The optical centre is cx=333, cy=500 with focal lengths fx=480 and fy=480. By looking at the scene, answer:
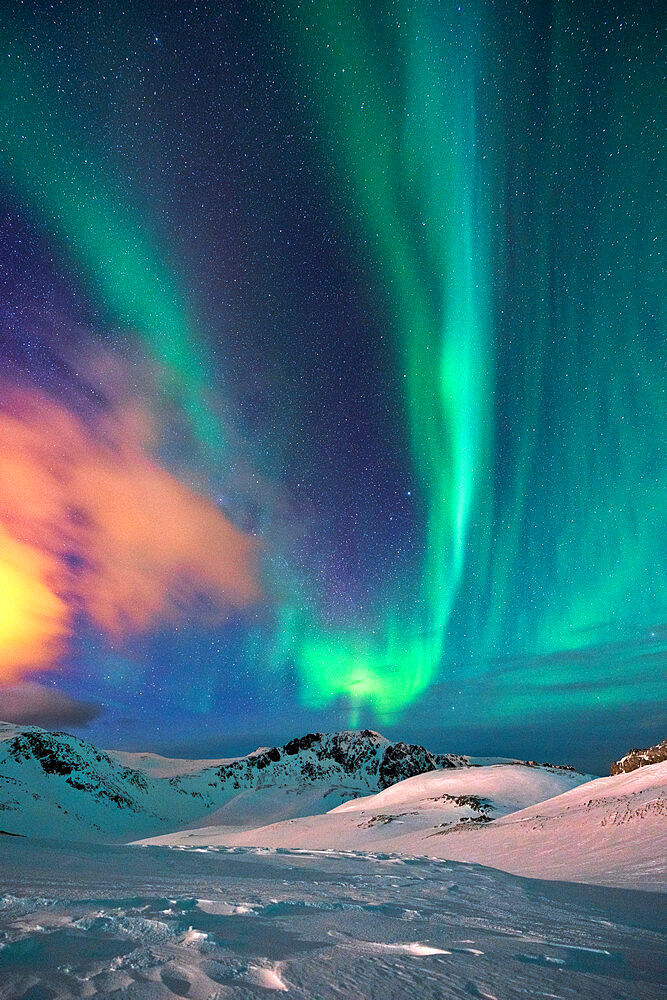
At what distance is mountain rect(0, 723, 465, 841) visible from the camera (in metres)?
93.6

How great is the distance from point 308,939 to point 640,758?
1253 inches

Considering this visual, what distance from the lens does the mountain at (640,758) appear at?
2530 cm

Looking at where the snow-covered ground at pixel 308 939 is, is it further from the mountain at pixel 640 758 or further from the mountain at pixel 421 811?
the mountain at pixel 640 758

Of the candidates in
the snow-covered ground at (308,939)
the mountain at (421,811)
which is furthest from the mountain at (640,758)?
the snow-covered ground at (308,939)

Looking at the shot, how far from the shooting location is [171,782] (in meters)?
126

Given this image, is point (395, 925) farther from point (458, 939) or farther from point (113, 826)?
point (113, 826)

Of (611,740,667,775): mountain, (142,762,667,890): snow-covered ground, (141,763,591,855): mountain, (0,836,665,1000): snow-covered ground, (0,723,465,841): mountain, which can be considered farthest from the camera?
(0,723,465,841): mountain

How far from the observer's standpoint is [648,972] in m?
3.41

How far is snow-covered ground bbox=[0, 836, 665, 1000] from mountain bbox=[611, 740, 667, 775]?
78.1 feet

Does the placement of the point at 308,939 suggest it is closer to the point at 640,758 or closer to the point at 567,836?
the point at 567,836

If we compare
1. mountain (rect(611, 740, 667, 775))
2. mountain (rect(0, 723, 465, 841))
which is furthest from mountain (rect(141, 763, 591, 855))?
mountain (rect(0, 723, 465, 841))

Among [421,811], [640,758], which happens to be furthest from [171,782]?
[640,758]

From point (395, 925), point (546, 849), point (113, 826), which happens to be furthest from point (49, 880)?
point (113, 826)

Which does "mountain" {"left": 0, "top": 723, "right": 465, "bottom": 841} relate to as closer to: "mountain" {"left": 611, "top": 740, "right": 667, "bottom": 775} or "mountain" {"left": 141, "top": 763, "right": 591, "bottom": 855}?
"mountain" {"left": 141, "top": 763, "right": 591, "bottom": 855}
